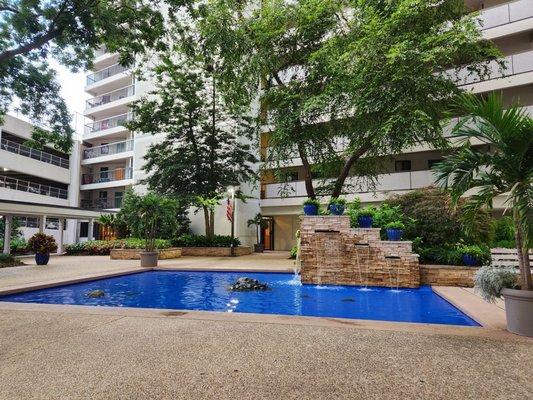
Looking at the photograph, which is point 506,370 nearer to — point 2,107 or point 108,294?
point 108,294

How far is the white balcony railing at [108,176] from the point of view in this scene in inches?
1213

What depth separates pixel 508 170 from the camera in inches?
167

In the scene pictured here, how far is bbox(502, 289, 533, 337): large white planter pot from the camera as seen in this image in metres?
4.06

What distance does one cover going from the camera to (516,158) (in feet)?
13.6

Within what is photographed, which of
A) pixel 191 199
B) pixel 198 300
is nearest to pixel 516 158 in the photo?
pixel 198 300

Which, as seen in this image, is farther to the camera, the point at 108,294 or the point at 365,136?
the point at 365,136

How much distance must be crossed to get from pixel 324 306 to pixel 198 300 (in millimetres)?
2815

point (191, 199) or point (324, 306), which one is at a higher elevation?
point (191, 199)

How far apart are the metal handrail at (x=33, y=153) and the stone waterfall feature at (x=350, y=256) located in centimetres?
2304

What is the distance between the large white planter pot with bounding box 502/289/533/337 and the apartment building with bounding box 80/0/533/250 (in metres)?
2.92

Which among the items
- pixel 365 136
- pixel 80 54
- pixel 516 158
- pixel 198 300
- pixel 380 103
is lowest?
pixel 198 300

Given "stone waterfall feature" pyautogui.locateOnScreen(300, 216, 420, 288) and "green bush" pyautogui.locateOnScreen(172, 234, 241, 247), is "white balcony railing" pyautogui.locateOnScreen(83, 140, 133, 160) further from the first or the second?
"stone waterfall feature" pyautogui.locateOnScreen(300, 216, 420, 288)

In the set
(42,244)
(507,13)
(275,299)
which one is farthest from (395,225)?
(507,13)

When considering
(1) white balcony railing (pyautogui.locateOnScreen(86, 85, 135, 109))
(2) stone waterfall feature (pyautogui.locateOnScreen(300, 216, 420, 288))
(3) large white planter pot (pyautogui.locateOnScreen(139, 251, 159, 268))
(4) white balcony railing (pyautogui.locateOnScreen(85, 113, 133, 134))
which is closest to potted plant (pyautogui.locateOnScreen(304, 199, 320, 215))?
(2) stone waterfall feature (pyautogui.locateOnScreen(300, 216, 420, 288))
